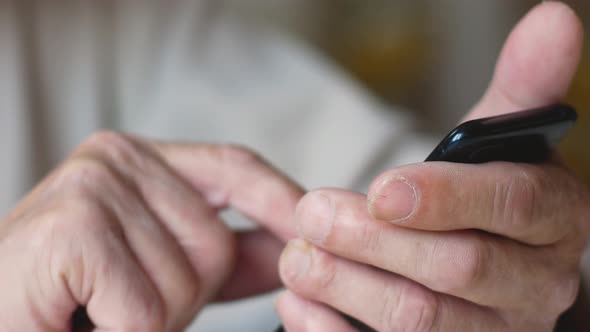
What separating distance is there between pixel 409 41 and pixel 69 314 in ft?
5.83

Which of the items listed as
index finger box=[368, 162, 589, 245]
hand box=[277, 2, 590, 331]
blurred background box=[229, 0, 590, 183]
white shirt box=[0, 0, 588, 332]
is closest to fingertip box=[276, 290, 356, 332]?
hand box=[277, 2, 590, 331]

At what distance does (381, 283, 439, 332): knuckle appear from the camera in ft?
1.29

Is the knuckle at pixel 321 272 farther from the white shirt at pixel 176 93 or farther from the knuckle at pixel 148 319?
the white shirt at pixel 176 93

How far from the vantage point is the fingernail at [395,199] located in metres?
0.33

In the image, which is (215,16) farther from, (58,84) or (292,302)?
(292,302)

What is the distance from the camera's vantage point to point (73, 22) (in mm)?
956

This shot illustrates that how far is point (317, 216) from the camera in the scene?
37 cm

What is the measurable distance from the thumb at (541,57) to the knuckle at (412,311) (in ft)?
0.51

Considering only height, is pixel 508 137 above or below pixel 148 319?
above

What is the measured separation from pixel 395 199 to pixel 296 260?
0.09m

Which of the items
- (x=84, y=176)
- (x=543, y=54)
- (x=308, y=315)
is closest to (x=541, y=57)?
(x=543, y=54)

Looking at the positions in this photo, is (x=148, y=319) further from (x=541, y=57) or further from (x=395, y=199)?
(x=541, y=57)

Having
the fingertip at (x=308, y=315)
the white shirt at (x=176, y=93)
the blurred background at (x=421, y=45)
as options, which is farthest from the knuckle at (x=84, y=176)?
the blurred background at (x=421, y=45)

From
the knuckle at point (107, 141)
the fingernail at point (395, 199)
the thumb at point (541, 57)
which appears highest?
the thumb at point (541, 57)
